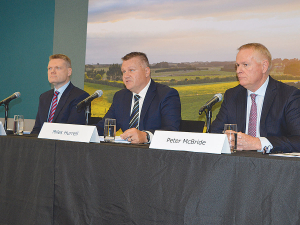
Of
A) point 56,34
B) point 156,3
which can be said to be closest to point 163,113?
point 156,3

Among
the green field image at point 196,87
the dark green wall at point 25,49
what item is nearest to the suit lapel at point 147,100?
the green field image at point 196,87

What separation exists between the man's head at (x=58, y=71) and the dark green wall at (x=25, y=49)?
1.52 meters

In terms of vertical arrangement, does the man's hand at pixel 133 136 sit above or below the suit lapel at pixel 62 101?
below

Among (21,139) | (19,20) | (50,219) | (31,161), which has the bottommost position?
(50,219)

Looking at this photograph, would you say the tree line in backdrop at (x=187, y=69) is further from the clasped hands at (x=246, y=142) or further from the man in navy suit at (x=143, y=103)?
the clasped hands at (x=246, y=142)

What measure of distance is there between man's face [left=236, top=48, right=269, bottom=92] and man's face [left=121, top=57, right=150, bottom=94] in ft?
2.81

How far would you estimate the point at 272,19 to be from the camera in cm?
347

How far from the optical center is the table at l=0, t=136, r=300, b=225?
1.21 m

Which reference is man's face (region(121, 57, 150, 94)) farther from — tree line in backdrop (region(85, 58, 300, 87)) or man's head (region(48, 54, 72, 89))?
tree line in backdrop (region(85, 58, 300, 87))

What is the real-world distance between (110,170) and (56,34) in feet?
12.4

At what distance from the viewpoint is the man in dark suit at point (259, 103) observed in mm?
2232

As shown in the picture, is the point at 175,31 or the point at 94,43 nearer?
the point at 175,31

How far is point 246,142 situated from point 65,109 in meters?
1.94

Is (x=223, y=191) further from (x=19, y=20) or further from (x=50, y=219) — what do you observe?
(x=19, y=20)
